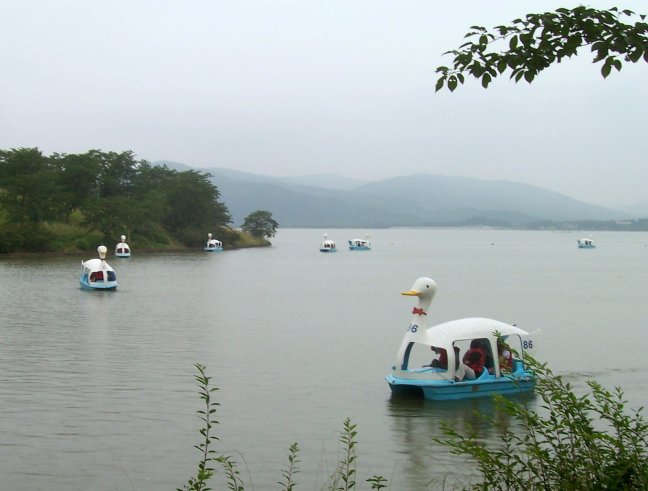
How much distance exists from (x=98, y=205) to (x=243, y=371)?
6455 cm

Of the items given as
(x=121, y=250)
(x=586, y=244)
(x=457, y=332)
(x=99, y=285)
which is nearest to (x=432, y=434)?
(x=457, y=332)

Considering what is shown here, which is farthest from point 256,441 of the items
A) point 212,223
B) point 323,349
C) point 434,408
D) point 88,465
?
point 212,223

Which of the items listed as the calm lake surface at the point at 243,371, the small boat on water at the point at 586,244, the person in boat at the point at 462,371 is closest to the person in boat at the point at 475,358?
the person in boat at the point at 462,371

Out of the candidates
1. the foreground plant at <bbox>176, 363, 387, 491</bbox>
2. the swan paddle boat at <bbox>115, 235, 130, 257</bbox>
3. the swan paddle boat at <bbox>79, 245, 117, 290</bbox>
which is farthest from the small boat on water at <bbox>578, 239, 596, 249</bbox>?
the foreground plant at <bbox>176, 363, 387, 491</bbox>

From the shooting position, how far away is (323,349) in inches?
1022

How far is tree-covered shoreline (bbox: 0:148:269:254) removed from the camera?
7388cm

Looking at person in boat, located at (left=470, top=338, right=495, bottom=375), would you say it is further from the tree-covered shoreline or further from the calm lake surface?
the tree-covered shoreline

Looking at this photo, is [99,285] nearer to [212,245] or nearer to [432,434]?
[432,434]

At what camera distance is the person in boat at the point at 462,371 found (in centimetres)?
1705

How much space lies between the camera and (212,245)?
331 ft

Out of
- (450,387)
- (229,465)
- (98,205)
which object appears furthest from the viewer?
(98,205)

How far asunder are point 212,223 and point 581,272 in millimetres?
54932

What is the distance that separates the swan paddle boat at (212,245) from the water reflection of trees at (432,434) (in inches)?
3285

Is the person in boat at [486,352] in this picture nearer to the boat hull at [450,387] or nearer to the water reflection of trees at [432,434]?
the boat hull at [450,387]
